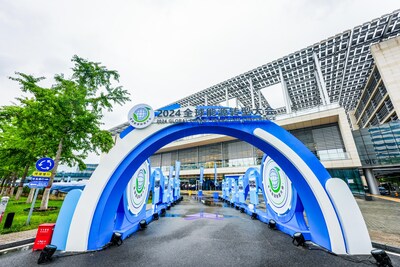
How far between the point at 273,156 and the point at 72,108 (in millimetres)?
10532

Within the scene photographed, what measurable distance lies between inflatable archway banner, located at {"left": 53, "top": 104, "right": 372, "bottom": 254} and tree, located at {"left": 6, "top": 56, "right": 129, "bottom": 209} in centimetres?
554

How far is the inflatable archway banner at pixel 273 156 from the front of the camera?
374cm

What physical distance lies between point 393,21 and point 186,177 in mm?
39002

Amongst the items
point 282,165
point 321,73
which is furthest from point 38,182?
point 321,73

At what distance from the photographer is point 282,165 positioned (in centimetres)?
488

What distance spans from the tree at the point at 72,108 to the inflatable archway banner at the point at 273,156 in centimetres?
554

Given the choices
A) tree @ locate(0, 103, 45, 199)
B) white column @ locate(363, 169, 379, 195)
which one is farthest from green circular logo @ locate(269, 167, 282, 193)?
white column @ locate(363, 169, 379, 195)

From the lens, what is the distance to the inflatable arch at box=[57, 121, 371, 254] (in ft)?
12.2

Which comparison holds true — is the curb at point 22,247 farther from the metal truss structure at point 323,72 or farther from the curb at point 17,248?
the metal truss structure at point 323,72

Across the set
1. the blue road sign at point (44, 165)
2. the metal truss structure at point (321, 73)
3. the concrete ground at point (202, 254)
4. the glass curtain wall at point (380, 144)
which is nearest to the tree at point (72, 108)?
the blue road sign at point (44, 165)

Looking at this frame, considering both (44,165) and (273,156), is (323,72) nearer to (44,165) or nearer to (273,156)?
(273,156)

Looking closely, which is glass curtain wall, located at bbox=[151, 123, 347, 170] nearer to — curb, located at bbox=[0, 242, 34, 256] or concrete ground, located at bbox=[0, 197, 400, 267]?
concrete ground, located at bbox=[0, 197, 400, 267]

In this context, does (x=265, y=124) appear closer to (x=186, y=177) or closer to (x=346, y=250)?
(x=346, y=250)

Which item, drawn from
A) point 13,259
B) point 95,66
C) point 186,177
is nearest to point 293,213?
point 13,259
